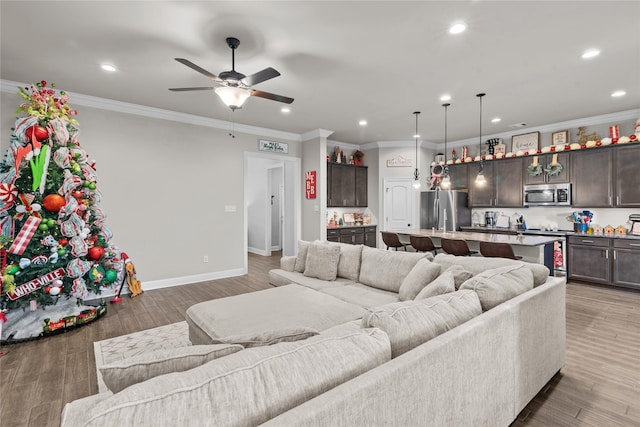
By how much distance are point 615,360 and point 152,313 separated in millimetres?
4696

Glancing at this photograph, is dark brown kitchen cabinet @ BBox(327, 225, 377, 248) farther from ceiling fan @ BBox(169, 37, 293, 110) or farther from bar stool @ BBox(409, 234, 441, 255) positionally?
ceiling fan @ BBox(169, 37, 293, 110)

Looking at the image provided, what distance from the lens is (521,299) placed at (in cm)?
185

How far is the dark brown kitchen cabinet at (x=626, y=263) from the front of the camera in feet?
14.9

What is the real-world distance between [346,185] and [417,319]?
6043mm

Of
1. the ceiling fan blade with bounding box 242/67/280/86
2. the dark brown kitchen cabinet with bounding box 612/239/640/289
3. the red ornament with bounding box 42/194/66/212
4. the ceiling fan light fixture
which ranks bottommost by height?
the dark brown kitchen cabinet with bounding box 612/239/640/289

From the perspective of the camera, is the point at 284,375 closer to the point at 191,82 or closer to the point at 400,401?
the point at 400,401

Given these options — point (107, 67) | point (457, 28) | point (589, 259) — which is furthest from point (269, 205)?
point (589, 259)

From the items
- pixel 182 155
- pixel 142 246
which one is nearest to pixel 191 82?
pixel 182 155

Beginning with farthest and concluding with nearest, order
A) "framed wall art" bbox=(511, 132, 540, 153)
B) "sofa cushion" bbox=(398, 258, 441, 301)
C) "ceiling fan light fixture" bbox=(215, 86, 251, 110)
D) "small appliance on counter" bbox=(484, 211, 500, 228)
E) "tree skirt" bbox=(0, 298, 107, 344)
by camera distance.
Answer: "small appliance on counter" bbox=(484, 211, 500, 228)
"framed wall art" bbox=(511, 132, 540, 153)
"tree skirt" bbox=(0, 298, 107, 344)
"ceiling fan light fixture" bbox=(215, 86, 251, 110)
"sofa cushion" bbox=(398, 258, 441, 301)

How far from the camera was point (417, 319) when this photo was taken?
1363 millimetres

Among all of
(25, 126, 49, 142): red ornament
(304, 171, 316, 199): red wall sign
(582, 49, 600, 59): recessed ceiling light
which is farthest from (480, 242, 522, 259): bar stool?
(25, 126, 49, 142): red ornament

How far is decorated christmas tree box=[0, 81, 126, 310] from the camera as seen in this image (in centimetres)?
306

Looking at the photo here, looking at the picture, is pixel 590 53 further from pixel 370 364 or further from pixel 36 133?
pixel 36 133

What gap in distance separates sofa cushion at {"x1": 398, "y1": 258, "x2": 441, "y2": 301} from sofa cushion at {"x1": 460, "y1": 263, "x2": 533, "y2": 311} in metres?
0.59
